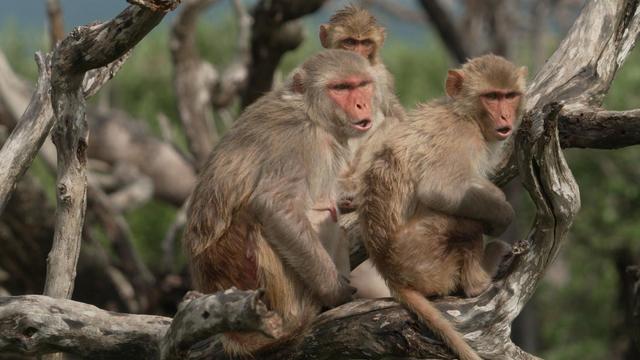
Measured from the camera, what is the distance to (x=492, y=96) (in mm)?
6211

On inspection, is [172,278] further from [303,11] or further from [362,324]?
[362,324]

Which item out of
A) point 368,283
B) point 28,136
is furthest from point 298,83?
point 368,283

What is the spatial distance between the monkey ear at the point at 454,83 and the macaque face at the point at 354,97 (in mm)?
535

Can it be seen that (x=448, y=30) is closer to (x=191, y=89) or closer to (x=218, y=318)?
(x=191, y=89)

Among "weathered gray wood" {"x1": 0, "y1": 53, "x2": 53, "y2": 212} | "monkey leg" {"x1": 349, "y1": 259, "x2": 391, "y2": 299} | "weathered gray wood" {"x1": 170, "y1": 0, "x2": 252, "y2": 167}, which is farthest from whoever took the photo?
"weathered gray wood" {"x1": 170, "y1": 0, "x2": 252, "y2": 167}

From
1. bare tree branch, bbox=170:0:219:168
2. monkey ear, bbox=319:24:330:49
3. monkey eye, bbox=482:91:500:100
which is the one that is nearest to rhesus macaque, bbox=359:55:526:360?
monkey eye, bbox=482:91:500:100

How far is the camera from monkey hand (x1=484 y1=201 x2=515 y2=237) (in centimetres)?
594

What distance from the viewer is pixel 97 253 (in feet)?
35.3

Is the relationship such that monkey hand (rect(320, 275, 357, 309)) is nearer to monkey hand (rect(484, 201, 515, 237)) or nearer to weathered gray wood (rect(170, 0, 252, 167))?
monkey hand (rect(484, 201, 515, 237))

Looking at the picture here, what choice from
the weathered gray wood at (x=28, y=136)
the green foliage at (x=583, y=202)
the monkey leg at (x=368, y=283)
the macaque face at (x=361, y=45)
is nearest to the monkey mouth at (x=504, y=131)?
the macaque face at (x=361, y=45)

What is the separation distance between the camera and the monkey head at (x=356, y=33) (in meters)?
7.70

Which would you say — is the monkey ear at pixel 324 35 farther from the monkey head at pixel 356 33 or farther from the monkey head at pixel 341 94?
the monkey head at pixel 341 94

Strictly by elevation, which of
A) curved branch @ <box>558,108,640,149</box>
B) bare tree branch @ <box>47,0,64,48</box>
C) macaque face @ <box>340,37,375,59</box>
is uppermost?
bare tree branch @ <box>47,0,64,48</box>

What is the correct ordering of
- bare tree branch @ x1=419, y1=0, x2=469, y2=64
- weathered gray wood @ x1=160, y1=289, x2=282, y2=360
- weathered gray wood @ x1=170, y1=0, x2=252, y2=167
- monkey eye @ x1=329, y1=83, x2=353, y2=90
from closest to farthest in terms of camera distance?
weathered gray wood @ x1=160, y1=289, x2=282, y2=360, monkey eye @ x1=329, y1=83, x2=353, y2=90, weathered gray wood @ x1=170, y1=0, x2=252, y2=167, bare tree branch @ x1=419, y1=0, x2=469, y2=64
